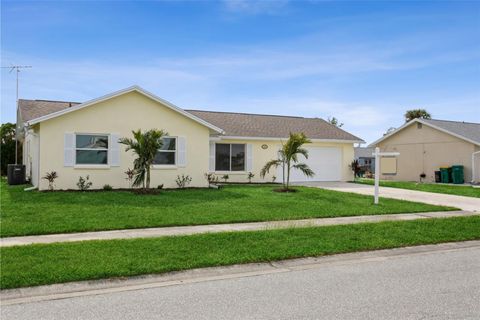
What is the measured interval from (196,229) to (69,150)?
30.1 ft

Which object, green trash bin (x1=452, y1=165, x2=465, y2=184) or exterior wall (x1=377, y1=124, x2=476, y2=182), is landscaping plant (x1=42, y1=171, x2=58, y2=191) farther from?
exterior wall (x1=377, y1=124, x2=476, y2=182)

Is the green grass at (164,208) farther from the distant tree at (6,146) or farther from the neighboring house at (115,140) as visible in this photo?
the distant tree at (6,146)

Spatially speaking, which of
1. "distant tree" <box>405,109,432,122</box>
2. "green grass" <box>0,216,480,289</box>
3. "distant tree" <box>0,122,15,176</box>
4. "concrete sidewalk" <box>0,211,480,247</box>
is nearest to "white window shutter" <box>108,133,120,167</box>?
"concrete sidewalk" <box>0,211,480,247</box>

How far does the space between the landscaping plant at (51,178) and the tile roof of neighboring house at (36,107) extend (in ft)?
9.48

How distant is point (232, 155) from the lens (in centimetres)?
2297

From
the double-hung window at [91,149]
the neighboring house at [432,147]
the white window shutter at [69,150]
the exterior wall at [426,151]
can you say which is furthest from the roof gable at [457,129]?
the white window shutter at [69,150]

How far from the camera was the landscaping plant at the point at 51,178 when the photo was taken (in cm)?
1593

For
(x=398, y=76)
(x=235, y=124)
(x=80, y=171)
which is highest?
(x=398, y=76)

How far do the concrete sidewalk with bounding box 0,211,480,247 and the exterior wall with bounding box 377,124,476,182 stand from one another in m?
16.5

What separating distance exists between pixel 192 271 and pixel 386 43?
490 inches

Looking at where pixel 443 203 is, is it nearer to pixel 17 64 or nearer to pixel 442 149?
pixel 442 149

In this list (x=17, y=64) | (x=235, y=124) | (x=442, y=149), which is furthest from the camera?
(x=442, y=149)

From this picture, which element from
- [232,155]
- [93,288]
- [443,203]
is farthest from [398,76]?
[93,288]

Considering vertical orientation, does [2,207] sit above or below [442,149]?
below
